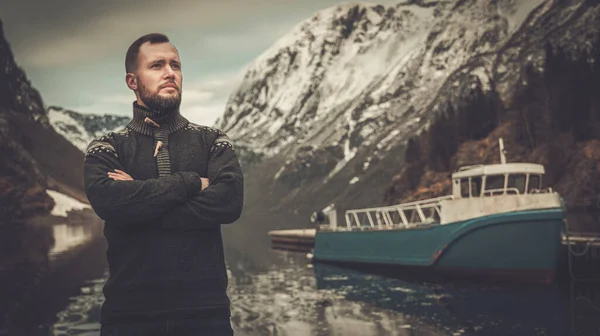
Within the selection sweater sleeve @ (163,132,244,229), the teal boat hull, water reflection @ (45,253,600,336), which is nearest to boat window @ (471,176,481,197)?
the teal boat hull

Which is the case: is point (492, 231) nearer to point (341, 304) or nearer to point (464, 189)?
point (464, 189)

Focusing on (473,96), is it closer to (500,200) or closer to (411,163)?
(411,163)

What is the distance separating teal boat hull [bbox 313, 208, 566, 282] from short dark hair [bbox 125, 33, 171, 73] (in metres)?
27.3

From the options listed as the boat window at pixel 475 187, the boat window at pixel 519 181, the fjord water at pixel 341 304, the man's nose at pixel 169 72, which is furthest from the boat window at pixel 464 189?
the man's nose at pixel 169 72

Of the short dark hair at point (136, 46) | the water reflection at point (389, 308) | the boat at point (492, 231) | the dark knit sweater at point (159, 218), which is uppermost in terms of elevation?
the short dark hair at point (136, 46)

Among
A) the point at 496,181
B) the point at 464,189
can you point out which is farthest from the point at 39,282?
the point at 496,181

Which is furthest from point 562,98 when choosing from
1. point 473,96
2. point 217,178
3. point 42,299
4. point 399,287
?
point 217,178

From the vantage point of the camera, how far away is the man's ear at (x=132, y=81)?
475 cm

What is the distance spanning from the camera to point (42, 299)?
28.4 meters

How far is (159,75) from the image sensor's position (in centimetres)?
463

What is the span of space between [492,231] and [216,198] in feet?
90.3

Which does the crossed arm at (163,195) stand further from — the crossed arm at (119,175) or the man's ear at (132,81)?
the man's ear at (132,81)

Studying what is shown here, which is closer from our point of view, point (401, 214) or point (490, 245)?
point (490, 245)

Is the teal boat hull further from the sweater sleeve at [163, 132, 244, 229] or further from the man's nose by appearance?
the man's nose
